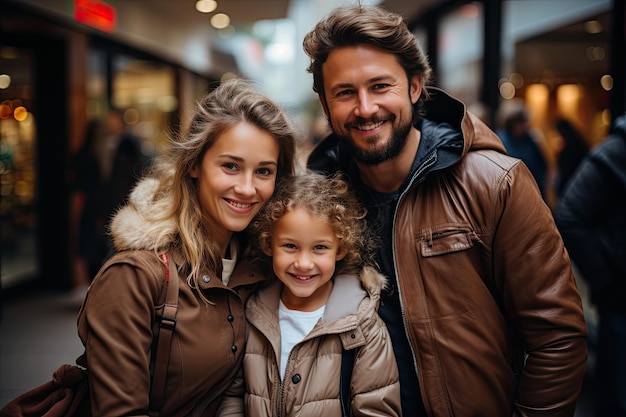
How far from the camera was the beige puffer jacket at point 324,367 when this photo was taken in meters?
2.09

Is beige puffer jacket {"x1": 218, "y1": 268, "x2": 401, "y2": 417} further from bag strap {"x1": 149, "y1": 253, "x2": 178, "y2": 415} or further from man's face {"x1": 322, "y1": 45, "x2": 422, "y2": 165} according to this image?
man's face {"x1": 322, "y1": 45, "x2": 422, "y2": 165}

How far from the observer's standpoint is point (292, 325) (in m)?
2.32

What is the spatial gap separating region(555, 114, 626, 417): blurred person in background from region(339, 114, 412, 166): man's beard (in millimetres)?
1512

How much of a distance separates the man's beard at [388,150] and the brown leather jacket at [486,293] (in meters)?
0.16

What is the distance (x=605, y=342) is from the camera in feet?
10.8

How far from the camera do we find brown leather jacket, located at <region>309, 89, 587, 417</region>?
6.65ft

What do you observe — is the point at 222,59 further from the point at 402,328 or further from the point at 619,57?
the point at 402,328

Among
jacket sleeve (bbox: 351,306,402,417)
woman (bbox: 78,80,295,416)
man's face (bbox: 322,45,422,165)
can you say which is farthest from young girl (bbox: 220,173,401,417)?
man's face (bbox: 322,45,422,165)

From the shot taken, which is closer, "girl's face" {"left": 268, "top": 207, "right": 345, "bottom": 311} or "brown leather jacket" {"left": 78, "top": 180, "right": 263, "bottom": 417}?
"brown leather jacket" {"left": 78, "top": 180, "right": 263, "bottom": 417}

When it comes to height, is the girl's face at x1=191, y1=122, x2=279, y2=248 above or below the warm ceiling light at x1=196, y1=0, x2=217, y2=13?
below

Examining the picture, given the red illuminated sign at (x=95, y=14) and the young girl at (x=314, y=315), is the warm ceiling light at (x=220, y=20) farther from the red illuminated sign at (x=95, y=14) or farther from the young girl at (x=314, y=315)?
the young girl at (x=314, y=315)

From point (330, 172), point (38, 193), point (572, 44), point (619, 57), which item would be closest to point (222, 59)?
point (38, 193)

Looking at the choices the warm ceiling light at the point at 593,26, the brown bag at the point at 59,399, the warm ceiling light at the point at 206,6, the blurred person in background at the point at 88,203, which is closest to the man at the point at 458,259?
the brown bag at the point at 59,399

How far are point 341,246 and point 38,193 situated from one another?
670 cm
